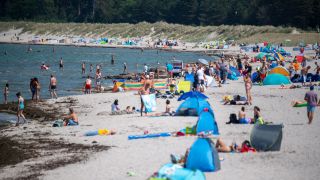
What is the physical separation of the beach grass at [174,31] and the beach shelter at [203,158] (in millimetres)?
65355

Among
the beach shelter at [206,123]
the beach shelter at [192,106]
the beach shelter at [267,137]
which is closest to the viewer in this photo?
the beach shelter at [267,137]

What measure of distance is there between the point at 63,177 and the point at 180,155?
9.24 ft

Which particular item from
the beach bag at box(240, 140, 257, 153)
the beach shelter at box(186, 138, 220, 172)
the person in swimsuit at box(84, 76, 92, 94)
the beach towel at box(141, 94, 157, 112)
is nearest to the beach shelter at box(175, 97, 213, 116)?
the beach towel at box(141, 94, 157, 112)

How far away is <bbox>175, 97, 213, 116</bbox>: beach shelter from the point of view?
21.7 m

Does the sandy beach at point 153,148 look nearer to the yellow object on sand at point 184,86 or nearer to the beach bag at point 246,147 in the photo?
the beach bag at point 246,147

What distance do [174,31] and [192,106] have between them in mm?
90160

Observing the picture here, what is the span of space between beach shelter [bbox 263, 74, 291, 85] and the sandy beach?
6283 mm

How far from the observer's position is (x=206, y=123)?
705 inches

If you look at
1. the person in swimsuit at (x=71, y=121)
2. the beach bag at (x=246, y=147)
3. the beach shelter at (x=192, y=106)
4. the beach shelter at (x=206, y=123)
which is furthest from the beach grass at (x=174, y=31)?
the beach bag at (x=246, y=147)

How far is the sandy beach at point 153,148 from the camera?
46.0ft

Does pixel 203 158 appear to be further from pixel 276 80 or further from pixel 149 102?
pixel 276 80

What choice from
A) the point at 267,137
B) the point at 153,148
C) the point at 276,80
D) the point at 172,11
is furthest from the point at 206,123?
the point at 172,11

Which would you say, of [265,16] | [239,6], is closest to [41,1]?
[239,6]

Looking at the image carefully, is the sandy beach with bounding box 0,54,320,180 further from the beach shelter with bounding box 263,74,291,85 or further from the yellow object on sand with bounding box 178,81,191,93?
the beach shelter with bounding box 263,74,291,85
